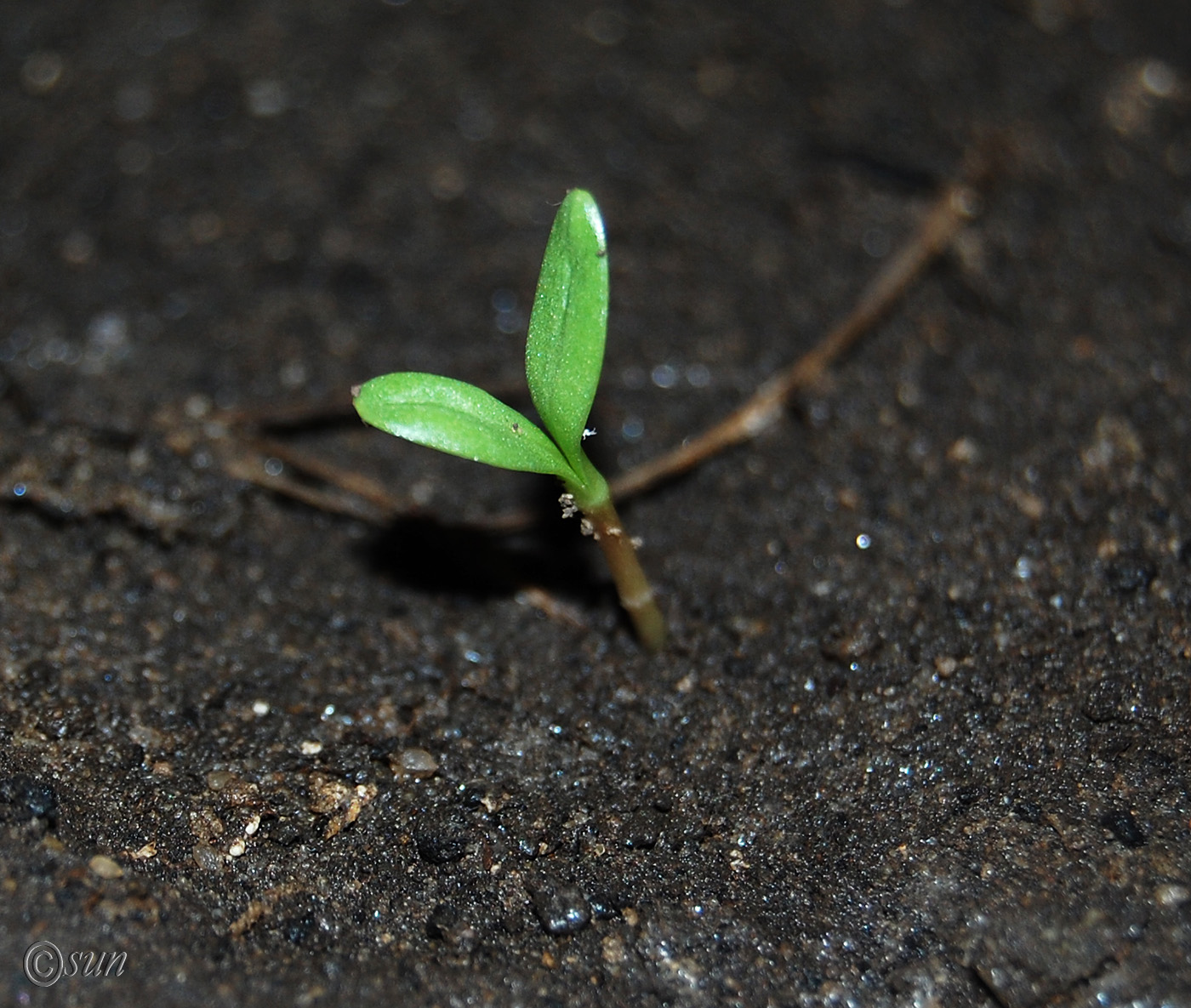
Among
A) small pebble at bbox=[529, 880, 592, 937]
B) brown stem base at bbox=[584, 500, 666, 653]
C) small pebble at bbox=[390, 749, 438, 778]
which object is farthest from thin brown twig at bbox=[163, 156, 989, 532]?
small pebble at bbox=[529, 880, 592, 937]

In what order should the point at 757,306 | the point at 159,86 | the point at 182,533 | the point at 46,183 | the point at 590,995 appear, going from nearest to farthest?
the point at 590,995
the point at 182,533
the point at 757,306
the point at 46,183
the point at 159,86

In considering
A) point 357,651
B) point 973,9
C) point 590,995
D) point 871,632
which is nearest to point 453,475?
point 357,651

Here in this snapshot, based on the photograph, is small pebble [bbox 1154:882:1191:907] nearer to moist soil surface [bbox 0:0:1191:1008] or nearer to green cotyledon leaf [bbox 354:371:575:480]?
moist soil surface [bbox 0:0:1191:1008]

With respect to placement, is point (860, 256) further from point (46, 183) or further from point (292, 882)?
point (46, 183)

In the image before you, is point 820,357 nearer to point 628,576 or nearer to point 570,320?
point 628,576

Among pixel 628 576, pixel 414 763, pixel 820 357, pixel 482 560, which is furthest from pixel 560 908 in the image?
pixel 820 357

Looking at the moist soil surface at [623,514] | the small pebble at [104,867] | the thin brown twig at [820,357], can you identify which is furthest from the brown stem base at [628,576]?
the small pebble at [104,867]

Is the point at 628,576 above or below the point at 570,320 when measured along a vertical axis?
below
